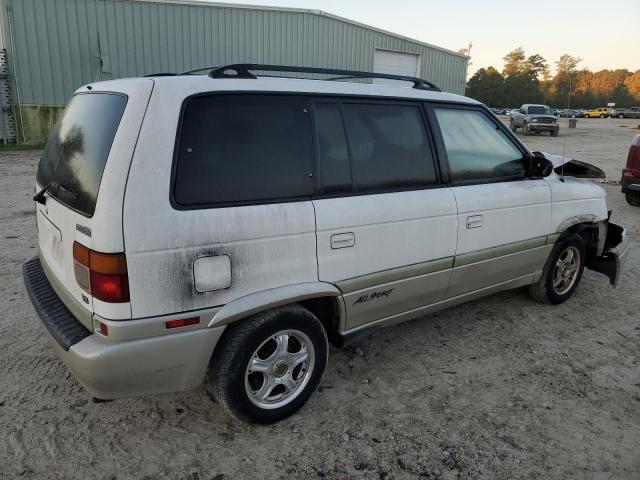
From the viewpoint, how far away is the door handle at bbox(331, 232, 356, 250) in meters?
2.69

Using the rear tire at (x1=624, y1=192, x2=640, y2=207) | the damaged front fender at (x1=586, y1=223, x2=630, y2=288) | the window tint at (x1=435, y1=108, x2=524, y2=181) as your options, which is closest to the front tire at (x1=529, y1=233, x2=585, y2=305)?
the damaged front fender at (x1=586, y1=223, x2=630, y2=288)

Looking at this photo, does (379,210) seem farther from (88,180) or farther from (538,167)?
(538,167)

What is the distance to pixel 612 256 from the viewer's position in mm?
4504

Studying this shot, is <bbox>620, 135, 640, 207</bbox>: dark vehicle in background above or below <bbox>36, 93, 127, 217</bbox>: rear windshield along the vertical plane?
below

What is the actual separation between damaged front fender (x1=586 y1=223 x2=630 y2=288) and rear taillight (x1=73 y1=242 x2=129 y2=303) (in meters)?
4.19

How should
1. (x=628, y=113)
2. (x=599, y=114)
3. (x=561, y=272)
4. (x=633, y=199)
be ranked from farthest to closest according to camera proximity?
(x=599, y=114)
(x=628, y=113)
(x=633, y=199)
(x=561, y=272)

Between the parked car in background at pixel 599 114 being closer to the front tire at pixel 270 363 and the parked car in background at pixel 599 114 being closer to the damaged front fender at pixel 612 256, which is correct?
the damaged front fender at pixel 612 256

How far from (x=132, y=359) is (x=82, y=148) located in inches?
42.6

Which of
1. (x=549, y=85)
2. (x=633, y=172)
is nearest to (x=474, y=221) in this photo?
(x=633, y=172)

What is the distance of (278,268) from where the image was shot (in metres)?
2.50

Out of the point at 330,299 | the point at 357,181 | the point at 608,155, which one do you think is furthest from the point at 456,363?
the point at 608,155

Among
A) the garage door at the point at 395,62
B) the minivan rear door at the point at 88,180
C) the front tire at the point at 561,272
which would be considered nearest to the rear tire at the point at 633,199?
the front tire at the point at 561,272

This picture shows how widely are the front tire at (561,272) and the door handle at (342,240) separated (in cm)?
224

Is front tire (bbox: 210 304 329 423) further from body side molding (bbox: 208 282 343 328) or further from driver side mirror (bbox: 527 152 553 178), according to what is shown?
driver side mirror (bbox: 527 152 553 178)
